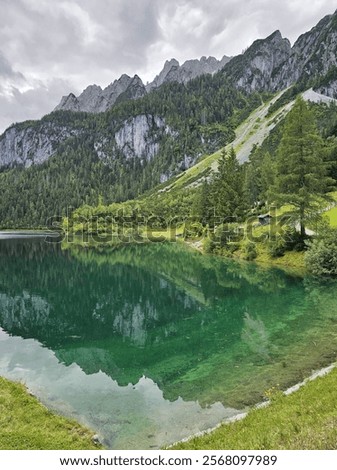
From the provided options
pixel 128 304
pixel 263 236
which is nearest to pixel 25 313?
pixel 128 304

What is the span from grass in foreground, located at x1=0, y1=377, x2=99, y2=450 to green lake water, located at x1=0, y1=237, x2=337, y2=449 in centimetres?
81

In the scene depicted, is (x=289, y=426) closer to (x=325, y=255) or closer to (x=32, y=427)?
(x=32, y=427)

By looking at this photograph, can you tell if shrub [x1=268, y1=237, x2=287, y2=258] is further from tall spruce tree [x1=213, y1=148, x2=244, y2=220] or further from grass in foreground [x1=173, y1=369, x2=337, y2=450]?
grass in foreground [x1=173, y1=369, x2=337, y2=450]

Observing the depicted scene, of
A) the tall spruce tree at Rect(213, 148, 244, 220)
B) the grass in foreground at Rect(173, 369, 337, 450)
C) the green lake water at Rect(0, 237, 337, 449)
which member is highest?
the tall spruce tree at Rect(213, 148, 244, 220)

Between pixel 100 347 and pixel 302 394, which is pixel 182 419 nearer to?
pixel 302 394

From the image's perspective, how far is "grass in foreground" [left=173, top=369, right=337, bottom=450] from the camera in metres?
8.19

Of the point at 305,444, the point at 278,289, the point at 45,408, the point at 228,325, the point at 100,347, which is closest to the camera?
the point at 305,444

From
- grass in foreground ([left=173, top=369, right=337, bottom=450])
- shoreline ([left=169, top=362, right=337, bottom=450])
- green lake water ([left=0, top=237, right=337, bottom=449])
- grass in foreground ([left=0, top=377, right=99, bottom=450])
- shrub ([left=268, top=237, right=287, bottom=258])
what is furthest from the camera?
shrub ([left=268, top=237, right=287, bottom=258])

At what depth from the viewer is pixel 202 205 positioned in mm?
99000

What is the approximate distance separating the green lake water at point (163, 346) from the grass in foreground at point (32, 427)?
811 millimetres

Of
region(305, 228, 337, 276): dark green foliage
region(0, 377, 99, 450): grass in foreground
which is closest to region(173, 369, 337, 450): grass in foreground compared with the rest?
region(0, 377, 99, 450): grass in foreground

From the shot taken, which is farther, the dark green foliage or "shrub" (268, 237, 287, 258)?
"shrub" (268, 237, 287, 258)

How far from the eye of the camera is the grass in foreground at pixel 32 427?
34.3ft
